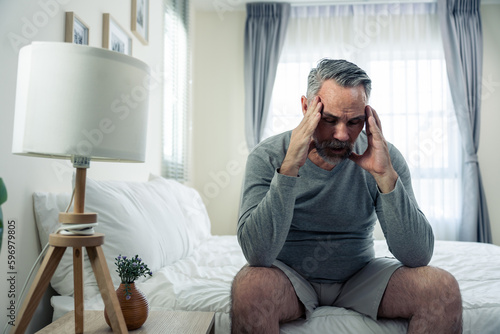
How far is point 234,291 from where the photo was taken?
117cm

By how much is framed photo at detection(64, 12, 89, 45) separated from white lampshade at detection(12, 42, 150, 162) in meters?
0.84

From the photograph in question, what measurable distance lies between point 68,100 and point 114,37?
1.46 metres

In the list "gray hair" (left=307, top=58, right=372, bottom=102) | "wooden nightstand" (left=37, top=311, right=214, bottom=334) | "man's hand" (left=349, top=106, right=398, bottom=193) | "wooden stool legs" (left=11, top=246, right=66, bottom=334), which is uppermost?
"gray hair" (left=307, top=58, right=372, bottom=102)

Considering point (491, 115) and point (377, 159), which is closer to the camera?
point (377, 159)

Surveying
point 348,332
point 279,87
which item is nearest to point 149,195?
point 348,332

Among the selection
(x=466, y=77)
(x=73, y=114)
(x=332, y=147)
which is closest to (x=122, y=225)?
(x=73, y=114)

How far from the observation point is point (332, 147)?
4.28 ft

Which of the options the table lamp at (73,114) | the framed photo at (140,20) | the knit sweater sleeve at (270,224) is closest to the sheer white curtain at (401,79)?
the framed photo at (140,20)

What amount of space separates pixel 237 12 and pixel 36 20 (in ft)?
10.5

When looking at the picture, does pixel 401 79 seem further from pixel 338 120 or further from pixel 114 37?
pixel 338 120

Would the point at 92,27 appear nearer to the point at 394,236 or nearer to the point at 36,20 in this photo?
the point at 36,20

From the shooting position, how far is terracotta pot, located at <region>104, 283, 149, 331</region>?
3.55 ft

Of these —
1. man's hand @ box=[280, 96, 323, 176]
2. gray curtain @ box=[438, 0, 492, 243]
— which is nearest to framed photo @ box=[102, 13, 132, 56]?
man's hand @ box=[280, 96, 323, 176]

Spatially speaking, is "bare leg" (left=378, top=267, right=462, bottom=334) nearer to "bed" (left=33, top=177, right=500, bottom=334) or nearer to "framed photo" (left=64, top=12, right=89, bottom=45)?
"bed" (left=33, top=177, right=500, bottom=334)
